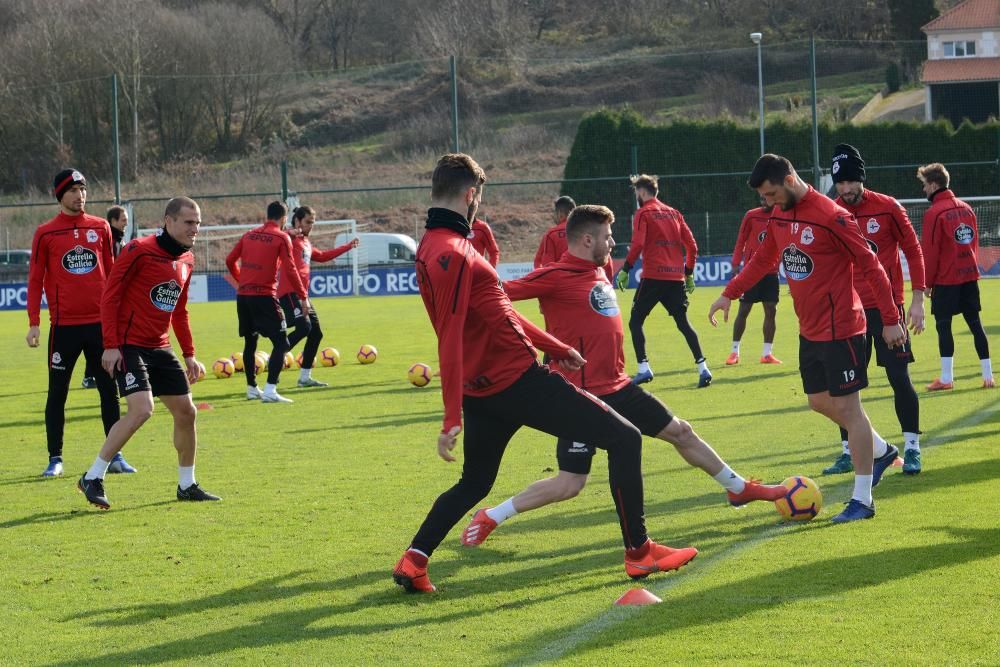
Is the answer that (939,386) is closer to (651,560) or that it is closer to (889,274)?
(889,274)

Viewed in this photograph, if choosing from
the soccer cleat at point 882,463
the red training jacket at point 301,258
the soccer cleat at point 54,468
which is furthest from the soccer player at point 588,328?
the red training jacket at point 301,258

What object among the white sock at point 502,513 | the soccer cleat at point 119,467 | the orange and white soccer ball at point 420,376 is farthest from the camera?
the orange and white soccer ball at point 420,376

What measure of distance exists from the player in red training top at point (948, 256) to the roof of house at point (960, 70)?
166 feet

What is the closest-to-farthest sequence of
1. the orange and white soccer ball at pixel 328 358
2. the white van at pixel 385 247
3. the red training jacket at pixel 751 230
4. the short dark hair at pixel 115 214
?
the short dark hair at pixel 115 214 → the red training jacket at pixel 751 230 → the orange and white soccer ball at pixel 328 358 → the white van at pixel 385 247

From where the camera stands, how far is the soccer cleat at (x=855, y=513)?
24.5 ft

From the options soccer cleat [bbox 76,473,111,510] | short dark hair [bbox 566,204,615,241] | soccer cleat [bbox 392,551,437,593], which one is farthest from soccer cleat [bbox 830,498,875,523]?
soccer cleat [bbox 76,473,111,510]

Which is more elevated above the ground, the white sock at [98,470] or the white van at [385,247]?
the white van at [385,247]

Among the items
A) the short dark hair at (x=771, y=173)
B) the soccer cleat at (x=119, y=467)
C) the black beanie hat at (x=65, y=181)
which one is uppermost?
the black beanie hat at (x=65, y=181)

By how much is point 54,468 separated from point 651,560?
5.58 metres

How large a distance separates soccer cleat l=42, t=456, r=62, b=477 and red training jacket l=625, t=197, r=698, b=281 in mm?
6592

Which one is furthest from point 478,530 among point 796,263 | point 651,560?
point 796,263

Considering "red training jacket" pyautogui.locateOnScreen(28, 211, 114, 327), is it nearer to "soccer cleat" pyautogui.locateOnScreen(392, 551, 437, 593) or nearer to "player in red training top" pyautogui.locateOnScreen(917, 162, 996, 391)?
"soccer cleat" pyautogui.locateOnScreen(392, 551, 437, 593)

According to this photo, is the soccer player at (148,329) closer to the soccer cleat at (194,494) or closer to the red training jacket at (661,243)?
the soccer cleat at (194,494)

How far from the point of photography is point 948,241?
482 inches
